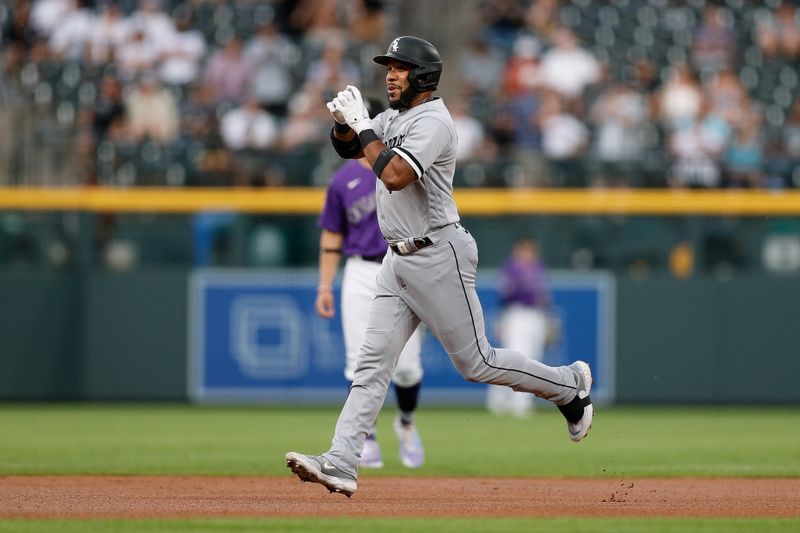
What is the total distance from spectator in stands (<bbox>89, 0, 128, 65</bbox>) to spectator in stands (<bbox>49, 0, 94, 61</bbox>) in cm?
9

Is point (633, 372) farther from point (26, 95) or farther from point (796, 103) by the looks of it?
point (26, 95)

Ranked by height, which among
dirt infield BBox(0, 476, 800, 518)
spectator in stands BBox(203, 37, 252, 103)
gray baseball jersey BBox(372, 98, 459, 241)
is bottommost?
dirt infield BBox(0, 476, 800, 518)

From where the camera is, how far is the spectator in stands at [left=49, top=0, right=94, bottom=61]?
56.7ft

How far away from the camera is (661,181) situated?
52.9 feet

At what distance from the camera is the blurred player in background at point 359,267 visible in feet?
29.6

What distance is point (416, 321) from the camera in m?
7.07

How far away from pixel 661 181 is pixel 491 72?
9.33 feet

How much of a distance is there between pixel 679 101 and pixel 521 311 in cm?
350

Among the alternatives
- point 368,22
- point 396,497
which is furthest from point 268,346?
point 396,497

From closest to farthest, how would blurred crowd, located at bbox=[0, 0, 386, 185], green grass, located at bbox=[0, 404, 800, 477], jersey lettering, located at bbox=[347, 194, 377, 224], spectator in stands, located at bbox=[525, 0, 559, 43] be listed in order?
1. jersey lettering, located at bbox=[347, 194, 377, 224]
2. green grass, located at bbox=[0, 404, 800, 477]
3. blurred crowd, located at bbox=[0, 0, 386, 185]
4. spectator in stands, located at bbox=[525, 0, 559, 43]

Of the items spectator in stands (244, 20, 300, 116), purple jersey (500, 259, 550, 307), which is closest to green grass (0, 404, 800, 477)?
purple jersey (500, 259, 550, 307)

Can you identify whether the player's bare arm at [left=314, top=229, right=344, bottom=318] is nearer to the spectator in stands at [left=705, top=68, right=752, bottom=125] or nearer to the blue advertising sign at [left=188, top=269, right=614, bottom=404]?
the blue advertising sign at [left=188, top=269, right=614, bottom=404]

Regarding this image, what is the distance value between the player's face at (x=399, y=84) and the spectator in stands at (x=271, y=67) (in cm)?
1015

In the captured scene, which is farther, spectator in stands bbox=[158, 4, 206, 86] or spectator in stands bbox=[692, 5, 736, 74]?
spectator in stands bbox=[692, 5, 736, 74]
